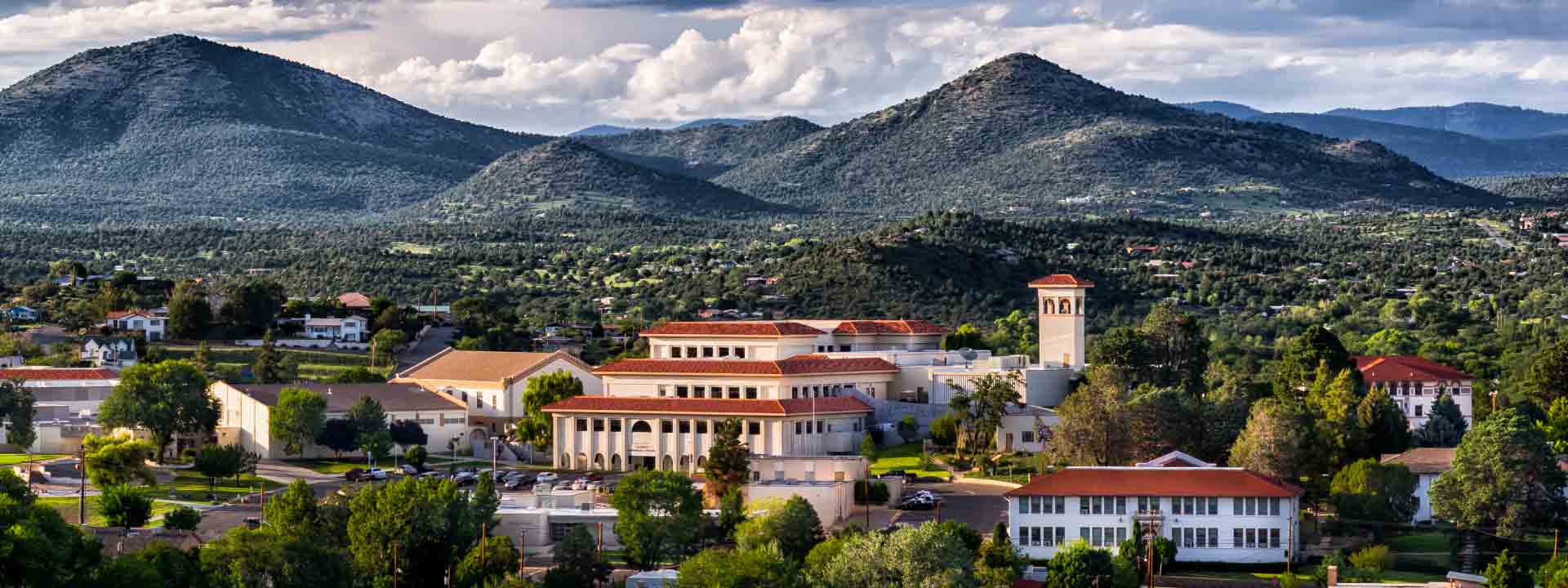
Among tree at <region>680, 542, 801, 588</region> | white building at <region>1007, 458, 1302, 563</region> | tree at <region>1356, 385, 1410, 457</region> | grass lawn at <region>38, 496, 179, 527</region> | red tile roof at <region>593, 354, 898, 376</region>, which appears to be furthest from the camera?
red tile roof at <region>593, 354, 898, 376</region>

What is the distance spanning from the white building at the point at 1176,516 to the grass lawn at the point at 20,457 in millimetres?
34037

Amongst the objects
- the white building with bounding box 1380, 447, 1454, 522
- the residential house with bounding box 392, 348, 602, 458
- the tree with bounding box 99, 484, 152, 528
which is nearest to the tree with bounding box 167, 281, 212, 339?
the residential house with bounding box 392, 348, 602, 458

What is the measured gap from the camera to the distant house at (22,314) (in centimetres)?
12594

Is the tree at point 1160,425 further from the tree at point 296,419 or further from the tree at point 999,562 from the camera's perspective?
the tree at point 296,419

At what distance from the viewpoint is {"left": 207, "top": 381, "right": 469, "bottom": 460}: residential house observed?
294ft

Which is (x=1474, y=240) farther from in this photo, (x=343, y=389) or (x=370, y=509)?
(x=370, y=509)

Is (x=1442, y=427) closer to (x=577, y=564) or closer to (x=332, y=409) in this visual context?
(x=577, y=564)

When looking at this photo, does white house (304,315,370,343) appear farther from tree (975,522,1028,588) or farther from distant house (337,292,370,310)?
tree (975,522,1028,588)

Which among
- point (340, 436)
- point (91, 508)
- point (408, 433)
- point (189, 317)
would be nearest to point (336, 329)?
point (189, 317)

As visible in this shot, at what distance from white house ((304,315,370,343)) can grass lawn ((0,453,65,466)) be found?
3349 cm

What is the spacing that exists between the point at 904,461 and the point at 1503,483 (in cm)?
2049

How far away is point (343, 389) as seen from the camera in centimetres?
9519

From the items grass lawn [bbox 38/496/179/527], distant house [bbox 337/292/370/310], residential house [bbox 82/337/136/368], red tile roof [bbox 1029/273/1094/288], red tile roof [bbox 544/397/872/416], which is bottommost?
grass lawn [bbox 38/496/179/527]

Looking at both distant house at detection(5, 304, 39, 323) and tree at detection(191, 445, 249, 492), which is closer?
tree at detection(191, 445, 249, 492)
